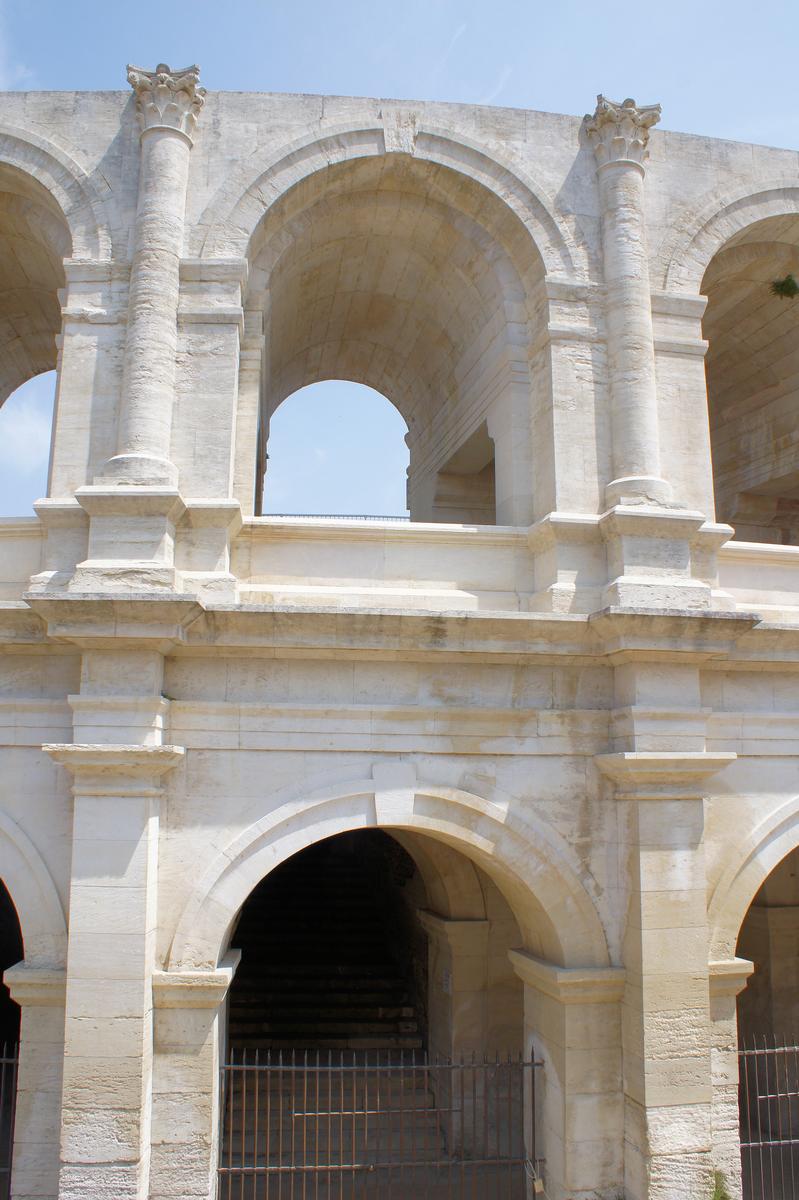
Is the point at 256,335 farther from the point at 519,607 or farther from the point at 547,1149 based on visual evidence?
the point at 547,1149

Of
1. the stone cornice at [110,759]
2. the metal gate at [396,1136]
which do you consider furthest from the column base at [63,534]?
the metal gate at [396,1136]

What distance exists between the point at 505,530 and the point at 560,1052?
155 inches

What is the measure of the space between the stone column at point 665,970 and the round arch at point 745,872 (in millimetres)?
376

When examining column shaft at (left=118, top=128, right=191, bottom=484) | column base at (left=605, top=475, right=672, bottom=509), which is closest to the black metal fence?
column shaft at (left=118, top=128, right=191, bottom=484)

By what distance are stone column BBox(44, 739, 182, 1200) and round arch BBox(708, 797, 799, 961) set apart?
13.6 feet

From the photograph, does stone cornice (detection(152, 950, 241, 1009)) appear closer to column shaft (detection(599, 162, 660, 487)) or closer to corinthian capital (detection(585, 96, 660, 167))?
column shaft (detection(599, 162, 660, 487))

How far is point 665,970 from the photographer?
22.6ft

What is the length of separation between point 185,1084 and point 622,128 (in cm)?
820

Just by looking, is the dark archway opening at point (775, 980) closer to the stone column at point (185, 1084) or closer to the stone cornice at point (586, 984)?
the stone cornice at point (586, 984)

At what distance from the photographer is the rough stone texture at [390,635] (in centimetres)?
662

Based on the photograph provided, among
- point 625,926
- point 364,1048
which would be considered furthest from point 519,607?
point 364,1048

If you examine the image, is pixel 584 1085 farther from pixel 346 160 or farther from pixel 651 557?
pixel 346 160

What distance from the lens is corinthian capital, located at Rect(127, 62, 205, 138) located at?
7824 mm

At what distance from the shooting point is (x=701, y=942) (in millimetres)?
7020
